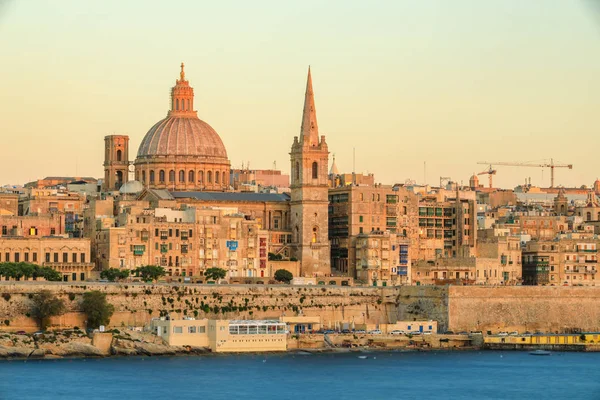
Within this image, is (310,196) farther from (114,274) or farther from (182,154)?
(114,274)

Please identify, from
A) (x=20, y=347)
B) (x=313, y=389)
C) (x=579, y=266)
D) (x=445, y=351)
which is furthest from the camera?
(x=579, y=266)

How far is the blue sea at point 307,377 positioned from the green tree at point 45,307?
5.82 m

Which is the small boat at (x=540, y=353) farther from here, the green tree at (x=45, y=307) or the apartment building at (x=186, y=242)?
the green tree at (x=45, y=307)

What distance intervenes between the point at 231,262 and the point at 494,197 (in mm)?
36626

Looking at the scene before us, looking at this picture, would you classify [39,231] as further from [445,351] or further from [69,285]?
[445,351]

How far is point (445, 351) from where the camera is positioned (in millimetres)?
86000

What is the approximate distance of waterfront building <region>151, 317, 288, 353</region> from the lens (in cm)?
8150

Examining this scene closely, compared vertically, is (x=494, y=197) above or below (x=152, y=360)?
above

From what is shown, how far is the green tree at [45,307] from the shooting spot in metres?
83.7

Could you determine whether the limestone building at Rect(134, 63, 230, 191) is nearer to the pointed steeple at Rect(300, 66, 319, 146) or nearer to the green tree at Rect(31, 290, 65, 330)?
the pointed steeple at Rect(300, 66, 319, 146)

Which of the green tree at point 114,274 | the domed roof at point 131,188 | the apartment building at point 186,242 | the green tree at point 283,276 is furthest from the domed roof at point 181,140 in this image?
the green tree at point 114,274

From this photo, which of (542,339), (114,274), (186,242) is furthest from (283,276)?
(542,339)

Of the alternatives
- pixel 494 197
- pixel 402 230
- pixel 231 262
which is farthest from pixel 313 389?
pixel 494 197

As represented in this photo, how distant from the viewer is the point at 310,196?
340ft
